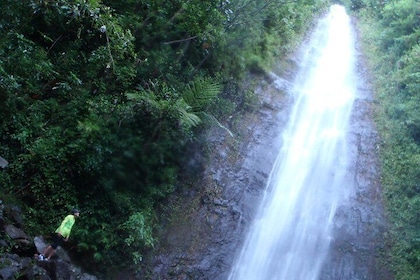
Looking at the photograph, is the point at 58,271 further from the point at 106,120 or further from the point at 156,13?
the point at 156,13

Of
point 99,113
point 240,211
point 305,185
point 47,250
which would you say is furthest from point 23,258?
point 305,185

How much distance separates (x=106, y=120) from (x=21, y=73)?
1.83 meters

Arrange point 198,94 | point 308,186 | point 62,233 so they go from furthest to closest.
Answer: point 308,186 → point 198,94 → point 62,233

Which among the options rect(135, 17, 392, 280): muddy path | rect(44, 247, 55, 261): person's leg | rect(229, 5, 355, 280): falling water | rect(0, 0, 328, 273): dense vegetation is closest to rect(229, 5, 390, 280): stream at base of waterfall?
rect(229, 5, 355, 280): falling water

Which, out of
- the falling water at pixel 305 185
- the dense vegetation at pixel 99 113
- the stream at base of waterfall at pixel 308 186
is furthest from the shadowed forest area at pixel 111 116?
the falling water at pixel 305 185

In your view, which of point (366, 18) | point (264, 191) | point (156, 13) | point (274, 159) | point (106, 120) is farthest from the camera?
point (366, 18)

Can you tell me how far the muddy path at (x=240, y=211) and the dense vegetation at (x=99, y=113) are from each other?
0.69 m

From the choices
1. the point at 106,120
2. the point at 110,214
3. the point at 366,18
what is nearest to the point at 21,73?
the point at 106,120

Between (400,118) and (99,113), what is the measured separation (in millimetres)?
9775

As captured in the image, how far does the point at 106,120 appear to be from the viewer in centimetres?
743

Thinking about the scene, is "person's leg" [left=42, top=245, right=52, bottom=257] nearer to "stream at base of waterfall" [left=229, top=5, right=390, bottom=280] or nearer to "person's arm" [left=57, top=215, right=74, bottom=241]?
"person's arm" [left=57, top=215, right=74, bottom=241]

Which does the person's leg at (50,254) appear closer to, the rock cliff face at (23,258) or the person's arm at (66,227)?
the rock cliff face at (23,258)

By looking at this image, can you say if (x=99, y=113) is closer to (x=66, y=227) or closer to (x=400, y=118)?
(x=66, y=227)

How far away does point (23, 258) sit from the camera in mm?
5871
